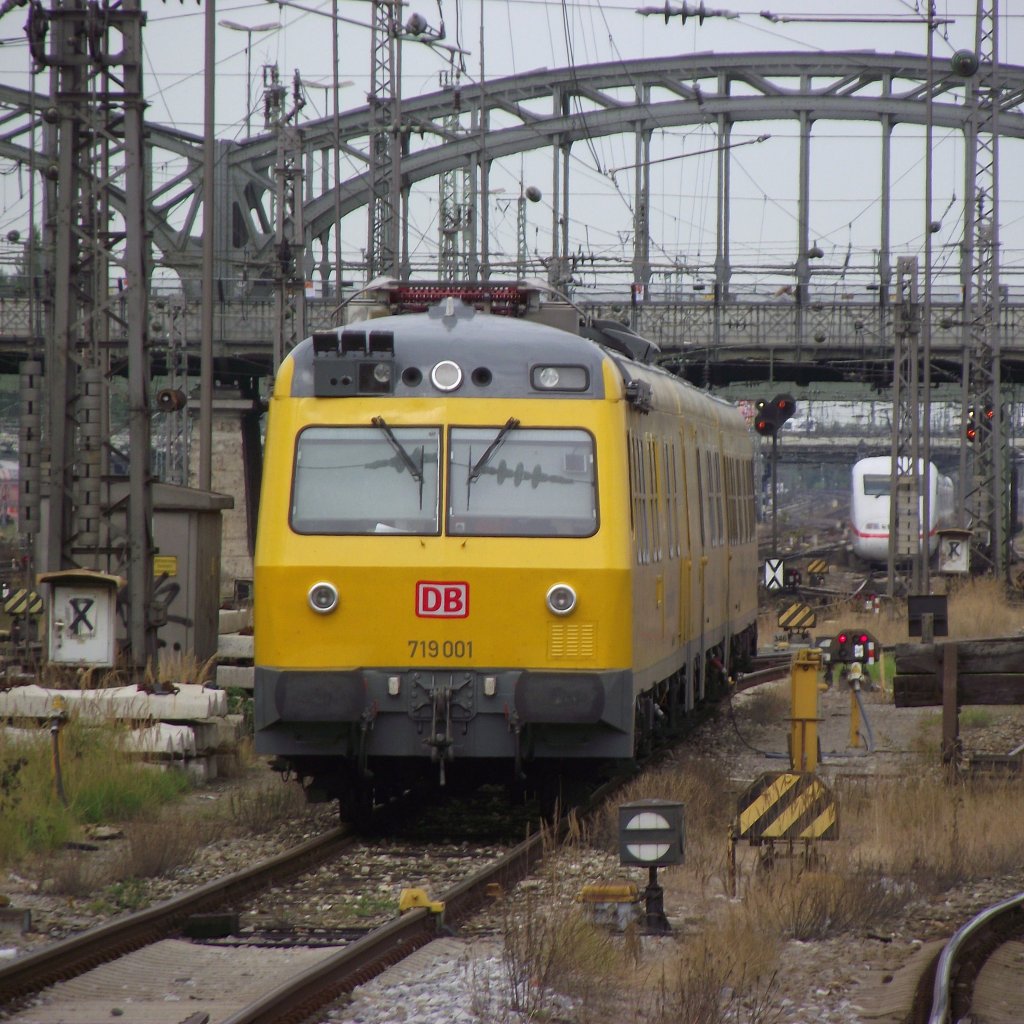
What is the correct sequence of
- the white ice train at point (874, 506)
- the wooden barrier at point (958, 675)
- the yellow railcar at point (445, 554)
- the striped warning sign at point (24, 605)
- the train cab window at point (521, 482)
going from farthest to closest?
1. the white ice train at point (874, 506)
2. the striped warning sign at point (24, 605)
3. the wooden barrier at point (958, 675)
4. the train cab window at point (521, 482)
5. the yellow railcar at point (445, 554)

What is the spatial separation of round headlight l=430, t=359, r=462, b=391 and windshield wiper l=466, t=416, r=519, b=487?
407 millimetres

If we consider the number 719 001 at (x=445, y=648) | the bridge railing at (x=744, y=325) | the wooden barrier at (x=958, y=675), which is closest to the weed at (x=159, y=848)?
the number 719 001 at (x=445, y=648)

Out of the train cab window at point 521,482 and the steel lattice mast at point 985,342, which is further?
the steel lattice mast at point 985,342

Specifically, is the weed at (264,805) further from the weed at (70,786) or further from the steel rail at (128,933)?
the steel rail at (128,933)

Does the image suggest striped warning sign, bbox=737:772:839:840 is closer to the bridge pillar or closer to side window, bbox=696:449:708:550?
side window, bbox=696:449:708:550

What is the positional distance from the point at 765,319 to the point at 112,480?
4182cm

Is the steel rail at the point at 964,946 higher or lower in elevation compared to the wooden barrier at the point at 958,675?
lower

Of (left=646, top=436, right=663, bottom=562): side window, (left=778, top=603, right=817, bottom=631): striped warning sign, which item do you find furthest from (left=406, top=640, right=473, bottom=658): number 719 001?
(left=778, top=603, right=817, bottom=631): striped warning sign

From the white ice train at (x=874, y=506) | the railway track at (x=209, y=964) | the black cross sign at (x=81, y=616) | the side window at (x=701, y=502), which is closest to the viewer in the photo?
the railway track at (x=209, y=964)

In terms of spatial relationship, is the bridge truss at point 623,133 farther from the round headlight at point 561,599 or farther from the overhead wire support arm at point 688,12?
the round headlight at point 561,599

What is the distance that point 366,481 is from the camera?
36.1 feet

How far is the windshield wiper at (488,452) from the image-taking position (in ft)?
35.9

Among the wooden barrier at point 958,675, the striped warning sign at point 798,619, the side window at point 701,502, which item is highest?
the side window at point 701,502

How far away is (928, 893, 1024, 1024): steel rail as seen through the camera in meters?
6.97
